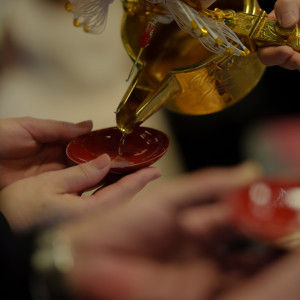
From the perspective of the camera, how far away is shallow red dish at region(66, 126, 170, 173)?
679 mm

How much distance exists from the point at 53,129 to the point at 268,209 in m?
0.42

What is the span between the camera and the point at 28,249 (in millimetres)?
617

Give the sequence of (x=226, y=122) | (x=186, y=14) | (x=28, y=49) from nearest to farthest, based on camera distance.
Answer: (x=186, y=14), (x=226, y=122), (x=28, y=49)

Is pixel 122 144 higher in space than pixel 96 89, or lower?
higher

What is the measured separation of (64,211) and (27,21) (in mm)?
861

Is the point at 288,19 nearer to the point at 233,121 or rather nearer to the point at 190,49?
the point at 190,49

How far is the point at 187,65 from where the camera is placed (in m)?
0.70

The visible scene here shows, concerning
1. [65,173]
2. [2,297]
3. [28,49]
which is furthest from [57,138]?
[28,49]

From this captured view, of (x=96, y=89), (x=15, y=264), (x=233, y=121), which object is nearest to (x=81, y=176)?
(x=15, y=264)

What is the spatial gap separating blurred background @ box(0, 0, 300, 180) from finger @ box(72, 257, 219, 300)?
523mm

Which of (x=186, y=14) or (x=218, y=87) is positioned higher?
(x=186, y=14)

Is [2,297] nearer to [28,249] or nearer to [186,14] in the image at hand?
[28,249]

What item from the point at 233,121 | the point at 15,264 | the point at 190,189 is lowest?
the point at 233,121

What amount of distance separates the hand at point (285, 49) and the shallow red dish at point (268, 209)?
0.21 metres
